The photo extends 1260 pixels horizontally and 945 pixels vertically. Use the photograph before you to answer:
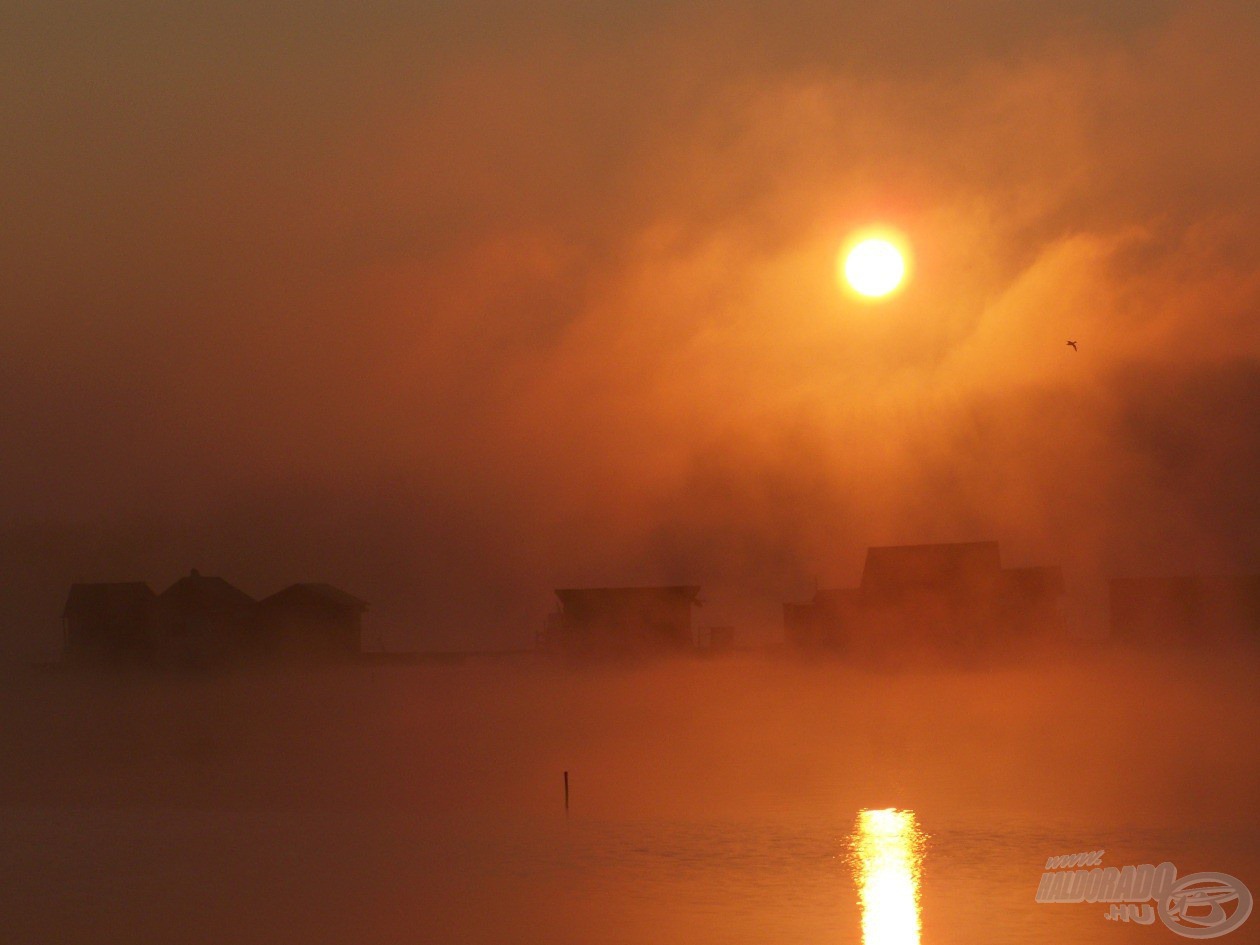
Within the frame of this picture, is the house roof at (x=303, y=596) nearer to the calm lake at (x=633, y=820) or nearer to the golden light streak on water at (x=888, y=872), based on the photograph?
the calm lake at (x=633, y=820)

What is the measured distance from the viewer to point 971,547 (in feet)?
240

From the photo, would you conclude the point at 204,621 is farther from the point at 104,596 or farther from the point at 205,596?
the point at 104,596

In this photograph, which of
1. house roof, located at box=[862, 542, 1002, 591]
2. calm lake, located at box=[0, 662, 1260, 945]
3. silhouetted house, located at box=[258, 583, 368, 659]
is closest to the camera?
calm lake, located at box=[0, 662, 1260, 945]

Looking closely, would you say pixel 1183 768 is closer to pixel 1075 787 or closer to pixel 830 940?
pixel 1075 787

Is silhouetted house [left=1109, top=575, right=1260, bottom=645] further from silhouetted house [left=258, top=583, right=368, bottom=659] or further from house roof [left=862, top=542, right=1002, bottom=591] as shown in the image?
silhouetted house [left=258, top=583, right=368, bottom=659]

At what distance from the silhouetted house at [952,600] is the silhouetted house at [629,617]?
12626mm

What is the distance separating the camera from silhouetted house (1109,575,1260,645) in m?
76.2

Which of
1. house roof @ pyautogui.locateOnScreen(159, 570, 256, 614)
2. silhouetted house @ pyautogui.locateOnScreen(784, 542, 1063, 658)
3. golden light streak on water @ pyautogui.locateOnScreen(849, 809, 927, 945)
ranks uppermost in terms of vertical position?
house roof @ pyautogui.locateOnScreen(159, 570, 256, 614)

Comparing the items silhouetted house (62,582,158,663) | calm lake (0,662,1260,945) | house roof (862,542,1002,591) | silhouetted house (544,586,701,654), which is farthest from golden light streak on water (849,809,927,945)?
silhouetted house (62,582,158,663)

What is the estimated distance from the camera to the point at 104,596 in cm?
8281

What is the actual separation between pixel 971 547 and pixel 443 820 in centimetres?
4497

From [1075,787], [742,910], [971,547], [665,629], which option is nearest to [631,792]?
[1075,787]

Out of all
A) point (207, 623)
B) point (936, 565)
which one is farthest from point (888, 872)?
point (207, 623)

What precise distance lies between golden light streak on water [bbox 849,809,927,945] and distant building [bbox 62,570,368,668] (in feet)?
173
